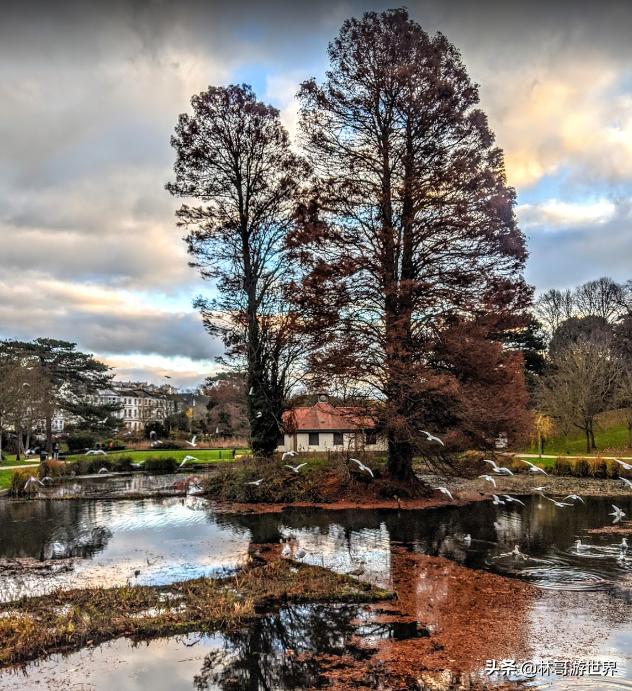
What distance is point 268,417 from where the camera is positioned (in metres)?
29.6

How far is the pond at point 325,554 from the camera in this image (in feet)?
26.7

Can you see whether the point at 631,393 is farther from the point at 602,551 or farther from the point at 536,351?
the point at 602,551

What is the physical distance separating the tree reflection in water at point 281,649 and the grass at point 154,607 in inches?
19.4

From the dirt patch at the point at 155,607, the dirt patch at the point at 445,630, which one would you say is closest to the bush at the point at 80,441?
the dirt patch at the point at 155,607

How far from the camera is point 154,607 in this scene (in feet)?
32.6

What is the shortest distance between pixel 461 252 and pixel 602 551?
1311 centimetres

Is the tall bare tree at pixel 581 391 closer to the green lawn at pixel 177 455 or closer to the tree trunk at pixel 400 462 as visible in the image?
→ the tree trunk at pixel 400 462

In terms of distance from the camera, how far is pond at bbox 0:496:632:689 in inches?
321

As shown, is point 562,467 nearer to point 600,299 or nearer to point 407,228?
point 407,228

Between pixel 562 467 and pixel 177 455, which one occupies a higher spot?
pixel 177 455

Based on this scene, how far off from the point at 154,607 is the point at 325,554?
550 cm

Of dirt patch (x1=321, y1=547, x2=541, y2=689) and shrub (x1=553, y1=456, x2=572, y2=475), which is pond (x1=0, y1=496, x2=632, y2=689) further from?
shrub (x1=553, y1=456, x2=572, y2=475)

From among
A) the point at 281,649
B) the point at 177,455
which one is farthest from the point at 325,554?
the point at 177,455

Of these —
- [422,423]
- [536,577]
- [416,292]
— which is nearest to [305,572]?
[536,577]
